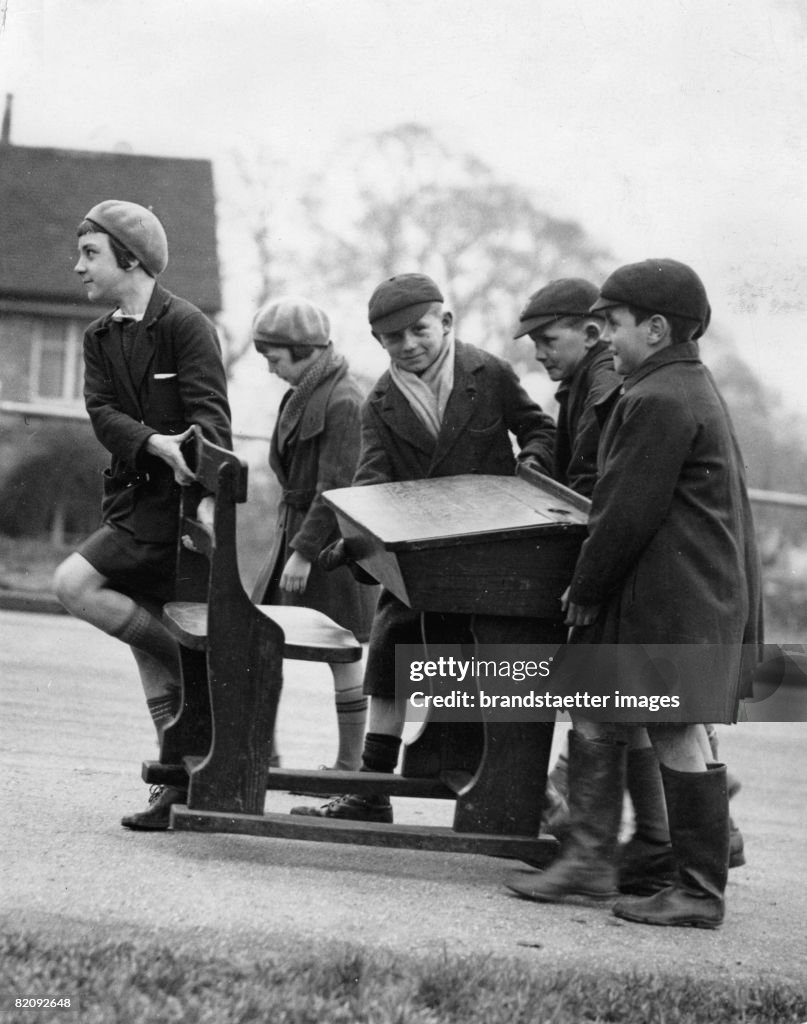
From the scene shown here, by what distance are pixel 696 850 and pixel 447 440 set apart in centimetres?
150

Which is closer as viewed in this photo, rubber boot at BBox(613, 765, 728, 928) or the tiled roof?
rubber boot at BBox(613, 765, 728, 928)

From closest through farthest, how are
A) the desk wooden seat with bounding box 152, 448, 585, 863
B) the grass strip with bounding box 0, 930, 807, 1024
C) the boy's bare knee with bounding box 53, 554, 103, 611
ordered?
the grass strip with bounding box 0, 930, 807, 1024 → the desk wooden seat with bounding box 152, 448, 585, 863 → the boy's bare knee with bounding box 53, 554, 103, 611

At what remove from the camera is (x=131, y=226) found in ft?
15.4

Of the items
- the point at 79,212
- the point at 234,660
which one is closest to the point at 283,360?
the point at 234,660

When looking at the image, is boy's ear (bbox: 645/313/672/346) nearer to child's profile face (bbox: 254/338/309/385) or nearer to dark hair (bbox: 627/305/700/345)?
dark hair (bbox: 627/305/700/345)

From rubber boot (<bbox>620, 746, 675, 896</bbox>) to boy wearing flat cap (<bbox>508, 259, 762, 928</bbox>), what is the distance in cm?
23

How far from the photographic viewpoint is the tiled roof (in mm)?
13930

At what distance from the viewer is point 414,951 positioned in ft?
11.2

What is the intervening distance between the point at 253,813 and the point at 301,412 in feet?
5.80

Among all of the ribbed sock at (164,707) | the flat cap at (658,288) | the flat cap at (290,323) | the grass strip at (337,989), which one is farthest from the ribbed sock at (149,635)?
the flat cap at (658,288)

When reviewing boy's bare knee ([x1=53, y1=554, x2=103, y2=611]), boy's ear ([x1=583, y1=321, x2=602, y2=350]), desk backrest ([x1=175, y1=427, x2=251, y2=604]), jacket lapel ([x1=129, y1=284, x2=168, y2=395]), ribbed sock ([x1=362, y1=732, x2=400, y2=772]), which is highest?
boy's ear ([x1=583, y1=321, x2=602, y2=350])

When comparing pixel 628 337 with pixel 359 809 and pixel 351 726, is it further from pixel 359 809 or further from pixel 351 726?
pixel 351 726

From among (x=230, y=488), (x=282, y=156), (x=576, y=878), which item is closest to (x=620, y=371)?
(x=230, y=488)

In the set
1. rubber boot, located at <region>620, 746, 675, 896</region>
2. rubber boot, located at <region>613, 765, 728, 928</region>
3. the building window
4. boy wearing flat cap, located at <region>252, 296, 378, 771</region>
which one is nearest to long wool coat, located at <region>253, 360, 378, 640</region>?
boy wearing flat cap, located at <region>252, 296, 378, 771</region>
